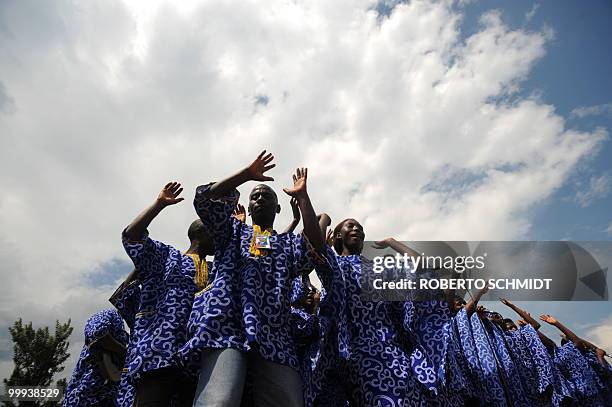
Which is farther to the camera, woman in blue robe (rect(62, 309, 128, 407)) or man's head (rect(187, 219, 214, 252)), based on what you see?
woman in blue robe (rect(62, 309, 128, 407))

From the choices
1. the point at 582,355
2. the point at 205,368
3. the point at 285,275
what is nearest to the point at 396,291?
the point at 285,275

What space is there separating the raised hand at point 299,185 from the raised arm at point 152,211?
97 centimetres

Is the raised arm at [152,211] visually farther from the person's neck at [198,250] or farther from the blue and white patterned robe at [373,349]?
the blue and white patterned robe at [373,349]

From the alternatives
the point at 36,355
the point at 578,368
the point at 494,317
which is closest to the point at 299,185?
the point at 494,317

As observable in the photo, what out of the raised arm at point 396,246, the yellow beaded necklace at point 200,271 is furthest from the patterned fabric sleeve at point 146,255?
the raised arm at point 396,246

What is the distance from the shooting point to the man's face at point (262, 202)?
9.96 feet

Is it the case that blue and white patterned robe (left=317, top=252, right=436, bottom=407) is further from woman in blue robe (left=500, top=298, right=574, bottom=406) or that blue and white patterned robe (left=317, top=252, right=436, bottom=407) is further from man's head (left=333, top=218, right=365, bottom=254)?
woman in blue robe (left=500, top=298, right=574, bottom=406)

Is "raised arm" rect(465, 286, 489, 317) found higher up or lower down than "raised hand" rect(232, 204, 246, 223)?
higher up

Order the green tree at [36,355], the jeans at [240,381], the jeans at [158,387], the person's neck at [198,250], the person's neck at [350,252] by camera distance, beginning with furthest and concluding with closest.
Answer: the green tree at [36,355], the person's neck at [350,252], the person's neck at [198,250], the jeans at [158,387], the jeans at [240,381]

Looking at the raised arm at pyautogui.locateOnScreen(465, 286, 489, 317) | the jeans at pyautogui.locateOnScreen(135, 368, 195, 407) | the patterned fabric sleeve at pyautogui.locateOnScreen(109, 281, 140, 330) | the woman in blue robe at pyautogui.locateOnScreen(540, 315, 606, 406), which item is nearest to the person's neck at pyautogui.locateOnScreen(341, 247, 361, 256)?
the jeans at pyautogui.locateOnScreen(135, 368, 195, 407)

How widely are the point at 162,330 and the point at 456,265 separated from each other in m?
2.91

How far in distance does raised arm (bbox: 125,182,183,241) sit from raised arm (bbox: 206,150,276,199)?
27.6 inches

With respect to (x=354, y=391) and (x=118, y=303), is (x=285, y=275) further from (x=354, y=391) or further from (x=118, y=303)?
(x=118, y=303)

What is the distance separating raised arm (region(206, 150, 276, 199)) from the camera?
2.75m
